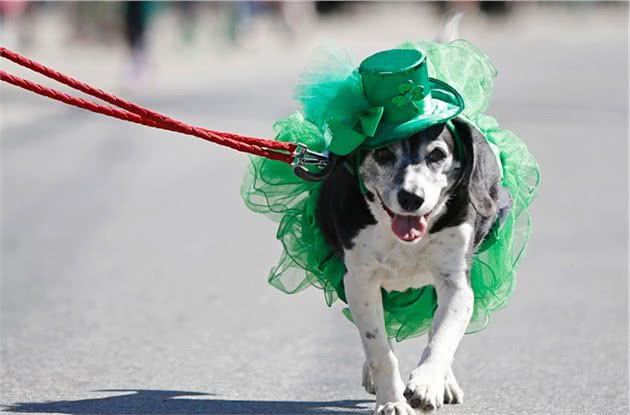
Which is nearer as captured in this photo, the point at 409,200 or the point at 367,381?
the point at 409,200

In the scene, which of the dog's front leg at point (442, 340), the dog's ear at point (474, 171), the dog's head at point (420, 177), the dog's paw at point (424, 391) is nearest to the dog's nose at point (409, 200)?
the dog's head at point (420, 177)

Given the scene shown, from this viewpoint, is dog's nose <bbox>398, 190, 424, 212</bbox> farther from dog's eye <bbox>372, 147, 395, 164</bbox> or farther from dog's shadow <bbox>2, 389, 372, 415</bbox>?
dog's shadow <bbox>2, 389, 372, 415</bbox>

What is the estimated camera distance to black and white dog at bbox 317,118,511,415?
14.4 feet

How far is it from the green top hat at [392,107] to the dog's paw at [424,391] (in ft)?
2.40

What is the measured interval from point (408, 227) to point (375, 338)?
18.0 inches

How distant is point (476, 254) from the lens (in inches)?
195

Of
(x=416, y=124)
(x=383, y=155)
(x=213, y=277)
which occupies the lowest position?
(x=213, y=277)

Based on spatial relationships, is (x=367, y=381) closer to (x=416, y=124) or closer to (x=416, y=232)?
(x=416, y=232)

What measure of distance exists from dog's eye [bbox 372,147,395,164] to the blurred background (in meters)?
0.88

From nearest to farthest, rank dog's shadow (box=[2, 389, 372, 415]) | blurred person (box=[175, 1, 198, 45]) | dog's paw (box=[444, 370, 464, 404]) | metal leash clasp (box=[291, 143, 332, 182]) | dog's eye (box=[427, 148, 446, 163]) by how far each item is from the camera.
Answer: dog's eye (box=[427, 148, 446, 163]) < metal leash clasp (box=[291, 143, 332, 182]) < dog's shadow (box=[2, 389, 372, 415]) < dog's paw (box=[444, 370, 464, 404]) < blurred person (box=[175, 1, 198, 45])

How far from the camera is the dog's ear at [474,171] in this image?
450 centimetres

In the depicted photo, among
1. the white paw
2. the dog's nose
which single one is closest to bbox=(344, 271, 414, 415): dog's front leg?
the dog's nose

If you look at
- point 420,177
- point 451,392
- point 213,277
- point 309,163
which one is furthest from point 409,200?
point 213,277

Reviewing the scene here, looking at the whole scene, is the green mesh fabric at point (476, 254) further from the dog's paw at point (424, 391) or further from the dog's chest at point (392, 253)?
the dog's paw at point (424, 391)
